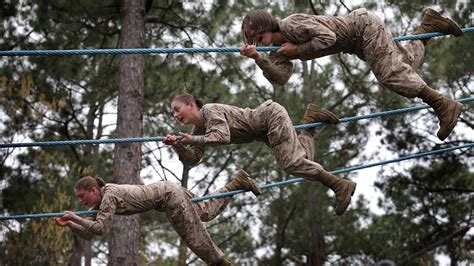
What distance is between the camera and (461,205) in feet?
48.0

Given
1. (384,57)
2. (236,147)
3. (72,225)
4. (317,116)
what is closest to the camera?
(72,225)

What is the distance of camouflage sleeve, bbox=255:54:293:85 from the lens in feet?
18.3

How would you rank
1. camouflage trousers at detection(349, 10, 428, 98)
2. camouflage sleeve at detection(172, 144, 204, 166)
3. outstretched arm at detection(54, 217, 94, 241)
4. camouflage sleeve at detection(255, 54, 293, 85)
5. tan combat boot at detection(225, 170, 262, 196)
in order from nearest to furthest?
outstretched arm at detection(54, 217, 94, 241)
camouflage sleeve at detection(255, 54, 293, 85)
camouflage trousers at detection(349, 10, 428, 98)
camouflage sleeve at detection(172, 144, 204, 166)
tan combat boot at detection(225, 170, 262, 196)

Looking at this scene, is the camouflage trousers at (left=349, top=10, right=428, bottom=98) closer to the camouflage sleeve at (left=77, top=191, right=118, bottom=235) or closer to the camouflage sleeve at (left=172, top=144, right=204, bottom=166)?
the camouflage sleeve at (left=172, top=144, right=204, bottom=166)

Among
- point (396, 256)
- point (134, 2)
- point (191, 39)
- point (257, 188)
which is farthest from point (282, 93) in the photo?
point (257, 188)

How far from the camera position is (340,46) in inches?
228

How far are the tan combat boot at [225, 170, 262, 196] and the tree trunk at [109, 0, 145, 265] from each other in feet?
11.2

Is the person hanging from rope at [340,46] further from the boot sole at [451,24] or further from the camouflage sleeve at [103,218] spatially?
the camouflage sleeve at [103,218]

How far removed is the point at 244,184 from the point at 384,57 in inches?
51.0

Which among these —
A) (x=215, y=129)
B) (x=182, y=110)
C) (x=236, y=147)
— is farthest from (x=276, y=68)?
(x=236, y=147)

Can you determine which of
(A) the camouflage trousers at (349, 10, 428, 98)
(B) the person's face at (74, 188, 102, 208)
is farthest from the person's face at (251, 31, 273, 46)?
(B) the person's face at (74, 188, 102, 208)

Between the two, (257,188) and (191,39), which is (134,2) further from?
(257,188)

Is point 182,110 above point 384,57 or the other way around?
the other way around

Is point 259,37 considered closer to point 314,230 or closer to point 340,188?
point 340,188
